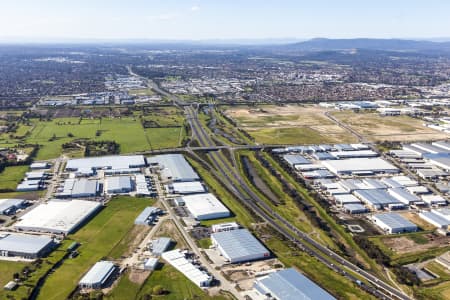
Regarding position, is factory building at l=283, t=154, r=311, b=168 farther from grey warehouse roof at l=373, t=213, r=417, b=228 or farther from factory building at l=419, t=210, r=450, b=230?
factory building at l=419, t=210, r=450, b=230

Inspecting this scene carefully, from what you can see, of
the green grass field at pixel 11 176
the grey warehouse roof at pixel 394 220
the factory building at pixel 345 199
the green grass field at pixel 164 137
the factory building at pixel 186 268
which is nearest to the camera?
the factory building at pixel 186 268

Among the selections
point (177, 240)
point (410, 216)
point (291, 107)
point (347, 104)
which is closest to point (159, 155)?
point (177, 240)

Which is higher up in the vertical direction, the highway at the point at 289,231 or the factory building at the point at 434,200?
the highway at the point at 289,231

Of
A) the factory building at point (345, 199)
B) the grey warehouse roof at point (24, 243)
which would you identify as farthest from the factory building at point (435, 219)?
the grey warehouse roof at point (24, 243)

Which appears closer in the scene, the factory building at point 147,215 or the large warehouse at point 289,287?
the large warehouse at point 289,287

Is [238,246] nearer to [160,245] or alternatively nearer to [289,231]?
[160,245]

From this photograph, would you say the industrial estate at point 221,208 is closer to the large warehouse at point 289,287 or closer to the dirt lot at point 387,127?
the large warehouse at point 289,287

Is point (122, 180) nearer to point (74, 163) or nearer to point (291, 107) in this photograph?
point (74, 163)

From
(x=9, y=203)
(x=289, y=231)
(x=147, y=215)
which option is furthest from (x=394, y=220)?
(x=9, y=203)
